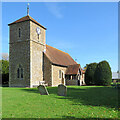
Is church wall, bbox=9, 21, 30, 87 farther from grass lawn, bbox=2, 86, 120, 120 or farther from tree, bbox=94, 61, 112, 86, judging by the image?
tree, bbox=94, 61, 112, 86

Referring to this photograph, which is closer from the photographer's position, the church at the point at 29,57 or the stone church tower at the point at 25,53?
the stone church tower at the point at 25,53

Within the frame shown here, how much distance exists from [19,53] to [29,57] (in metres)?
2.61

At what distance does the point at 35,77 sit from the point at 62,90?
12.3 m

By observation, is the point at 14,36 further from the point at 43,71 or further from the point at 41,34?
the point at 43,71

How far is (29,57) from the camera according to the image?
22594mm

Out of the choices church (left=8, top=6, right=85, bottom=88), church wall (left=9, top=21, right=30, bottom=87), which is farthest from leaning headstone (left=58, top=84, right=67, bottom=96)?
church wall (left=9, top=21, right=30, bottom=87)

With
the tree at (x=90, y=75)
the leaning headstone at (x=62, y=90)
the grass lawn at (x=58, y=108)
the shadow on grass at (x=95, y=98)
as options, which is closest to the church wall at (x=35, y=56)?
the shadow on grass at (x=95, y=98)

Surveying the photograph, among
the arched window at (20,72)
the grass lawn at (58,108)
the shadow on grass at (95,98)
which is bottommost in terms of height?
the shadow on grass at (95,98)

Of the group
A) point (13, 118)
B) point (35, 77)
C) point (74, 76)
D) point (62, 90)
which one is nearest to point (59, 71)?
point (74, 76)

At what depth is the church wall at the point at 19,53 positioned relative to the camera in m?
→ 22.8

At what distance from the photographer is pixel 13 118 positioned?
5285 millimetres

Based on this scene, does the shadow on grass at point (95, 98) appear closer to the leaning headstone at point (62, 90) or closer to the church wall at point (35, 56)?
the leaning headstone at point (62, 90)

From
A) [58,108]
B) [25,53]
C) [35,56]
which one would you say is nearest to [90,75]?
[35,56]

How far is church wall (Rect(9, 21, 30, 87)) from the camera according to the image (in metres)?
22.8
